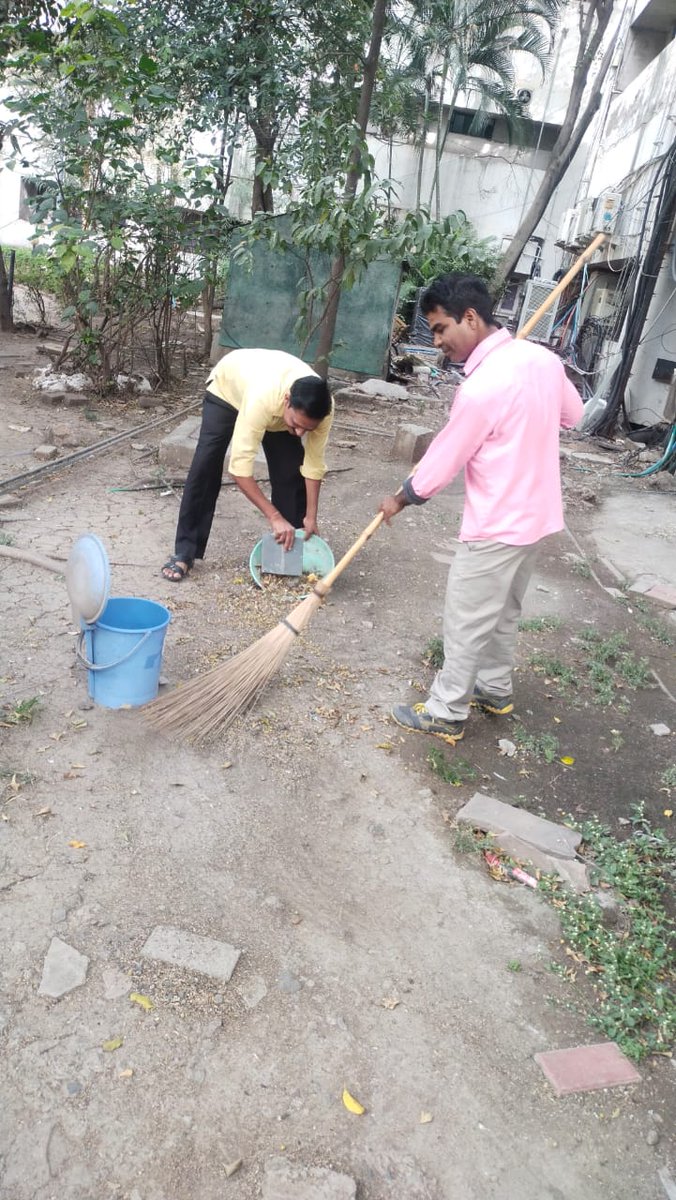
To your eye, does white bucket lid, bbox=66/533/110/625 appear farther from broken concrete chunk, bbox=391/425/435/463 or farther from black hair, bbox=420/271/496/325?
broken concrete chunk, bbox=391/425/435/463

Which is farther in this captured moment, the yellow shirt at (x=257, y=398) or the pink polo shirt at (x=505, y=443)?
the yellow shirt at (x=257, y=398)

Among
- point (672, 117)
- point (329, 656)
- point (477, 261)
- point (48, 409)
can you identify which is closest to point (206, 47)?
point (48, 409)

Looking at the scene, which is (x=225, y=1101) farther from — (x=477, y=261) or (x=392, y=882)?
(x=477, y=261)

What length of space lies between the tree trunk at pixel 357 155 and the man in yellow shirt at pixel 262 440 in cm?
371

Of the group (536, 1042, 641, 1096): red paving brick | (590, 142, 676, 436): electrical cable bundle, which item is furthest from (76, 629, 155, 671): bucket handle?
(590, 142, 676, 436): electrical cable bundle

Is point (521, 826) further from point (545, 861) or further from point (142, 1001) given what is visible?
point (142, 1001)

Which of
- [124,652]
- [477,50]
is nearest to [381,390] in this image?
[124,652]

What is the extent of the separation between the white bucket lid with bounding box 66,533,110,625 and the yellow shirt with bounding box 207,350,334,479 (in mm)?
897

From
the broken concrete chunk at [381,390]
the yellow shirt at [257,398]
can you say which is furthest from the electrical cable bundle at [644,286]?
the yellow shirt at [257,398]

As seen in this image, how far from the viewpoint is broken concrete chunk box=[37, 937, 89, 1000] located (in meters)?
2.15

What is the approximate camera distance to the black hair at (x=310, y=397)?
366 centimetres

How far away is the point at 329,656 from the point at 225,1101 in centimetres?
239

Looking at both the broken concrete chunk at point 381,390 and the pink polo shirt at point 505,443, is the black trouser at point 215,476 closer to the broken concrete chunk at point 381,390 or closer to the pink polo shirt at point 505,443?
the pink polo shirt at point 505,443

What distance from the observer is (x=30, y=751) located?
3059mm
